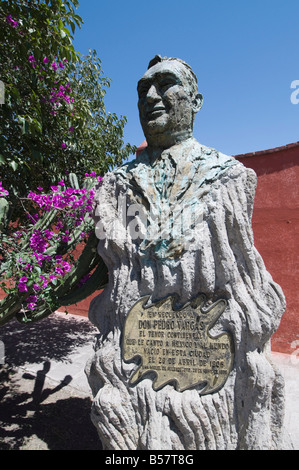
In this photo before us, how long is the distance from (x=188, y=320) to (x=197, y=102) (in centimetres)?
162

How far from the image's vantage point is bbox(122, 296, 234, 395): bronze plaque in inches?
75.4

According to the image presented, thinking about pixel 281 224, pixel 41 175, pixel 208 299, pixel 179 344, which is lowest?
pixel 179 344

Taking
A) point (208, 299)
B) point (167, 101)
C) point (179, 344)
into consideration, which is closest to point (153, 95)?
point (167, 101)

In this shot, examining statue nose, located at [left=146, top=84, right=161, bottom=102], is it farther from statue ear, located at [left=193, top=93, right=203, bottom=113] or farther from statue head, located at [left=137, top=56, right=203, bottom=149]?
statue ear, located at [left=193, top=93, right=203, bottom=113]

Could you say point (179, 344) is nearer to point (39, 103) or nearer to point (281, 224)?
point (39, 103)

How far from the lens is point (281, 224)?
16.6ft

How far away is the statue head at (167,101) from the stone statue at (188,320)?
0.02 m

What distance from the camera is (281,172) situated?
5.08m

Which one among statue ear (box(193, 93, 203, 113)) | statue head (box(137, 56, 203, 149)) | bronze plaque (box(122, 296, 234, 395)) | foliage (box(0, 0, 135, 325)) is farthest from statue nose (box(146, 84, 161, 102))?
bronze plaque (box(122, 296, 234, 395))

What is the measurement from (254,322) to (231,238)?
52cm

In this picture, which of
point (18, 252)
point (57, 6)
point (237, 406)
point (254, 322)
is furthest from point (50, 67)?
point (237, 406)

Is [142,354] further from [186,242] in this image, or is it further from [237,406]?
[186,242]

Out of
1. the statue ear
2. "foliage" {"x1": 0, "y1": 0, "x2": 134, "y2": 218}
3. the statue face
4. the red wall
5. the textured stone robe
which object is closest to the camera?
the textured stone robe

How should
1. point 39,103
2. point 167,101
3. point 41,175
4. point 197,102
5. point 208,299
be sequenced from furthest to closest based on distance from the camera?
point 41,175 → point 39,103 → point 197,102 → point 167,101 → point 208,299
